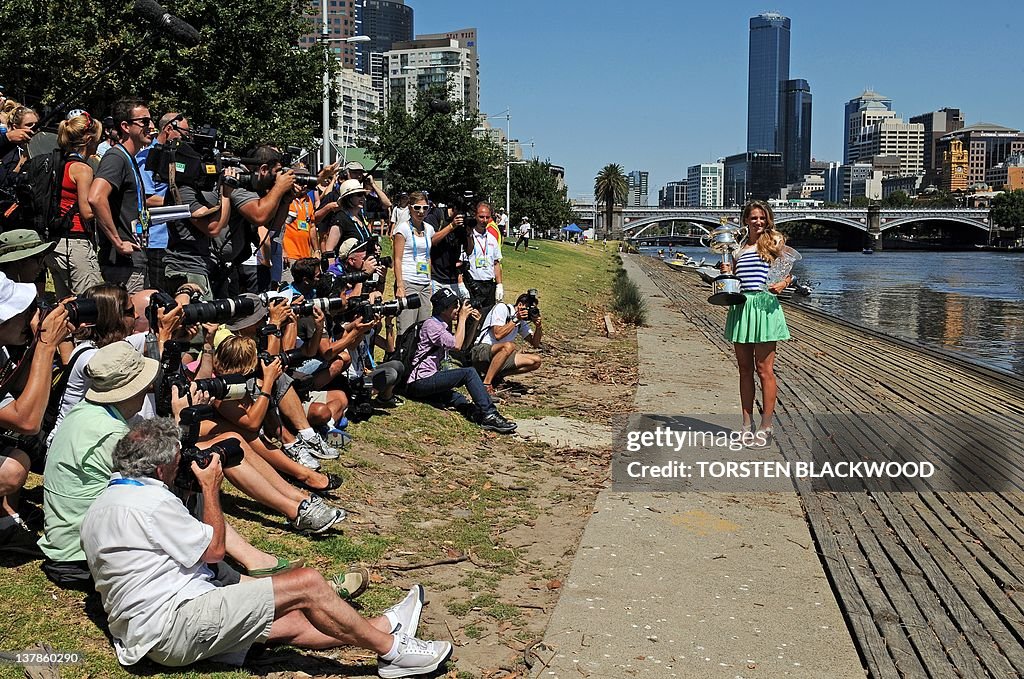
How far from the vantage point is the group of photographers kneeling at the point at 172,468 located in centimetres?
401

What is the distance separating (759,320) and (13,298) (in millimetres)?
5324

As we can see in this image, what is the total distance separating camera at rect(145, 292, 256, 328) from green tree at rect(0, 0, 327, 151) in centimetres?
1231

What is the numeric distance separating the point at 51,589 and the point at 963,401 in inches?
386

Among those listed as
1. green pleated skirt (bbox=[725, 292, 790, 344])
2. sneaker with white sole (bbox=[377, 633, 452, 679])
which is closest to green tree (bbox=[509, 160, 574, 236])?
green pleated skirt (bbox=[725, 292, 790, 344])

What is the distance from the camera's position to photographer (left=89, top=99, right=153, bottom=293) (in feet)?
21.9

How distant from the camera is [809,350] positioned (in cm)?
1633

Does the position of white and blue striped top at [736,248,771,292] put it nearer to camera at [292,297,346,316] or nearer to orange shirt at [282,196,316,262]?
camera at [292,297,346,316]

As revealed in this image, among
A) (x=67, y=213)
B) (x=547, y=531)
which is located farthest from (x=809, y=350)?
(x=67, y=213)

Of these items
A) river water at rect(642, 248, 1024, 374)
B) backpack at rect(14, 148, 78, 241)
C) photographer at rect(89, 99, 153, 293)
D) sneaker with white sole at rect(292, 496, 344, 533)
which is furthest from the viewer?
river water at rect(642, 248, 1024, 374)

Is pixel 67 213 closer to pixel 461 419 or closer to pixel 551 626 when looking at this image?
pixel 461 419

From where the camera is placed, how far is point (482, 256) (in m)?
11.1

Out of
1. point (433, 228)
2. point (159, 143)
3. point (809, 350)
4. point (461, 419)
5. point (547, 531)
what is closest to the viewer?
point (547, 531)

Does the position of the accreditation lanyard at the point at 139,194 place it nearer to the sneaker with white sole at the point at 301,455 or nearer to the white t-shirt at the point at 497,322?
the sneaker with white sole at the point at 301,455

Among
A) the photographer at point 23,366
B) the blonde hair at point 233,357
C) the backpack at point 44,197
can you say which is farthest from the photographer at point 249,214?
the photographer at point 23,366
